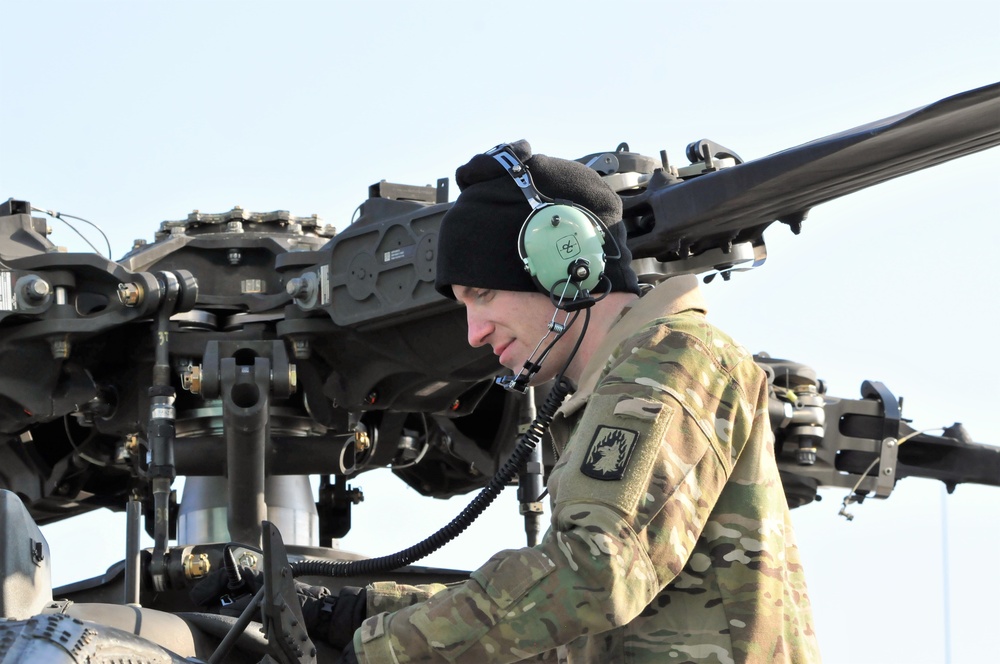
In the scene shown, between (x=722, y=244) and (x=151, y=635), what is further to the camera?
(x=722, y=244)

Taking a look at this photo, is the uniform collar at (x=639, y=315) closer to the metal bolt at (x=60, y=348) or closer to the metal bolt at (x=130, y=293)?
the metal bolt at (x=130, y=293)

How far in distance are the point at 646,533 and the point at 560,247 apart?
0.87 m

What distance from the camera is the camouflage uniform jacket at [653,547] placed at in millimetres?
3416

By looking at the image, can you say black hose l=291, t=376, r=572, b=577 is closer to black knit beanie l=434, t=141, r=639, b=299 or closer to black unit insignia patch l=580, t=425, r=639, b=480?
black knit beanie l=434, t=141, r=639, b=299

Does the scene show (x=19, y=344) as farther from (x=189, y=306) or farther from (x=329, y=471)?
(x=329, y=471)

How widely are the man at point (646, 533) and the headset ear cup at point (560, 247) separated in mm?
112

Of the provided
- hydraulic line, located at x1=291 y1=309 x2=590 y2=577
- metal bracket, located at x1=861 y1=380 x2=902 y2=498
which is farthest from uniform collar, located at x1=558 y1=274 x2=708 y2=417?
metal bracket, located at x1=861 y1=380 x2=902 y2=498

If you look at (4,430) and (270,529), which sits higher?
(4,430)

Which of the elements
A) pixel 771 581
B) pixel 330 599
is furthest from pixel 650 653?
pixel 330 599

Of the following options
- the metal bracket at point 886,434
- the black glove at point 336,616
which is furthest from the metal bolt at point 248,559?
the metal bracket at point 886,434

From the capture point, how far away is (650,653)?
3.65 m

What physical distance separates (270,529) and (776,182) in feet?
14.9

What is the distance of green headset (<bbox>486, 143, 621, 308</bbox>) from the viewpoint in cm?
404

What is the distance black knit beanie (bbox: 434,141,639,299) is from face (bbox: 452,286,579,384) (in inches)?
1.5
